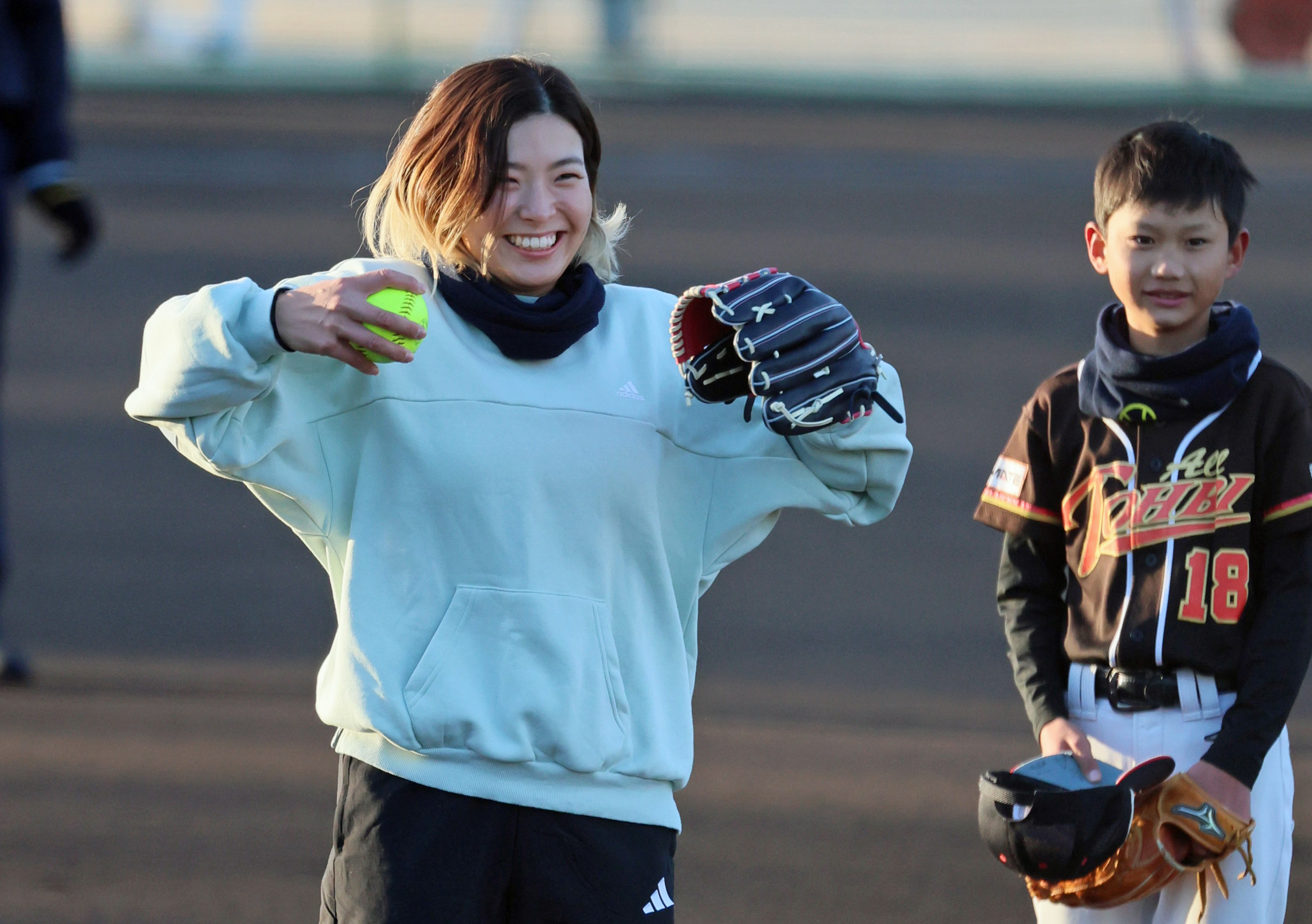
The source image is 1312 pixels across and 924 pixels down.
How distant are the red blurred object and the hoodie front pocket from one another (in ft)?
48.9

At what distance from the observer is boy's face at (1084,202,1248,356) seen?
8.82ft

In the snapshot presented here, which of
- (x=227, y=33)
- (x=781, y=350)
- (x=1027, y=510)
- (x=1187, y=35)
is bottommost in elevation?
(x=227, y=33)

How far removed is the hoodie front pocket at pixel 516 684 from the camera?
7.70ft

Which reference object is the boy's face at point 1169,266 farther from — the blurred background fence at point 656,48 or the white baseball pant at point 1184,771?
the blurred background fence at point 656,48

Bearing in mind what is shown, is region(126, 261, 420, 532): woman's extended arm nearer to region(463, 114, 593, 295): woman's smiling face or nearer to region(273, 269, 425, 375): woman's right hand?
region(273, 269, 425, 375): woman's right hand

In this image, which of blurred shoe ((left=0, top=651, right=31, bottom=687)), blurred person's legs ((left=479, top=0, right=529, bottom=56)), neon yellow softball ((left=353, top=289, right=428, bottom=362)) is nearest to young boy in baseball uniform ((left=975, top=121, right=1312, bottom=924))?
neon yellow softball ((left=353, top=289, right=428, bottom=362))

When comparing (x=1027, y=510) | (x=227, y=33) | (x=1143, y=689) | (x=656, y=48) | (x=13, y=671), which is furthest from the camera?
(x=656, y=48)

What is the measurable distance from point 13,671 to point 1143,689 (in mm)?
3470

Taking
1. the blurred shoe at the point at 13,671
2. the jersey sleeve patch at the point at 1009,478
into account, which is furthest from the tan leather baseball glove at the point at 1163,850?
the blurred shoe at the point at 13,671

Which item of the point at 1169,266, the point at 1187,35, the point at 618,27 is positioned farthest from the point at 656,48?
the point at 1169,266

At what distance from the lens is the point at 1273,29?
632 inches

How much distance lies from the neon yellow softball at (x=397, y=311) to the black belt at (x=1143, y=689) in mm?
1237

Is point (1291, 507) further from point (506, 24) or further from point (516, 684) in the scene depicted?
point (506, 24)

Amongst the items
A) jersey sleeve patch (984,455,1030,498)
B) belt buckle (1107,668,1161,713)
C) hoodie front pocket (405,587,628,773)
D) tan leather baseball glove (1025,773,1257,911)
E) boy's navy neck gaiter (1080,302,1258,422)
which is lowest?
tan leather baseball glove (1025,773,1257,911)
